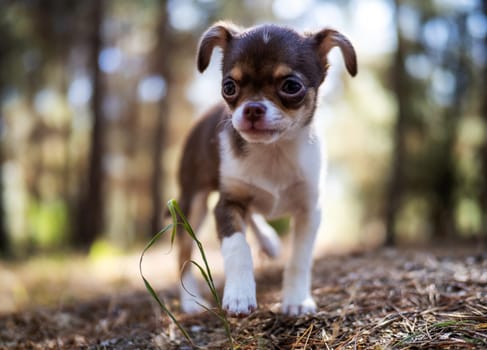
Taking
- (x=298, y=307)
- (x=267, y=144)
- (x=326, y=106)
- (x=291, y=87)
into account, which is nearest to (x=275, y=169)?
(x=267, y=144)

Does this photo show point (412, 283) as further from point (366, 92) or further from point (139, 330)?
point (366, 92)

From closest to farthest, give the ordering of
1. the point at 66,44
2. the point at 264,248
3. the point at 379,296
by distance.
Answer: the point at 379,296 < the point at 264,248 < the point at 66,44

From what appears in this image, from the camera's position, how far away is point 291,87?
3.14 metres

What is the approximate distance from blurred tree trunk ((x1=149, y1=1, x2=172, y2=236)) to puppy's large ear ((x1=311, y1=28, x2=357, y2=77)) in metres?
10.7

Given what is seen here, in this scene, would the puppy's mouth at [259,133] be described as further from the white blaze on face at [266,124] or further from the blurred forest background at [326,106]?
the blurred forest background at [326,106]

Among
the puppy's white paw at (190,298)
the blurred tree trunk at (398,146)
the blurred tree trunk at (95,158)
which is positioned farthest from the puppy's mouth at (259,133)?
the blurred tree trunk at (95,158)

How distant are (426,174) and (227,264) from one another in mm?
9091

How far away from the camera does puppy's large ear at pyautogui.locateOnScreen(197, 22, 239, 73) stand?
363cm

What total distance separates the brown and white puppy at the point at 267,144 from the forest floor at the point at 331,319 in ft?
0.89

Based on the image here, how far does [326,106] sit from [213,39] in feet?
16.2

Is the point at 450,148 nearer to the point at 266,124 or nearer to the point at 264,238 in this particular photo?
the point at 264,238

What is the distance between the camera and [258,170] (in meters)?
3.43

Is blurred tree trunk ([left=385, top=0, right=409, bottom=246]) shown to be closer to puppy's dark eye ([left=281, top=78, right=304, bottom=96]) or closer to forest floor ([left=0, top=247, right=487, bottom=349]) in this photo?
forest floor ([left=0, top=247, right=487, bottom=349])

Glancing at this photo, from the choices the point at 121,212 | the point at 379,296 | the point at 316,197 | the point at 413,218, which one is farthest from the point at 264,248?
the point at 121,212
